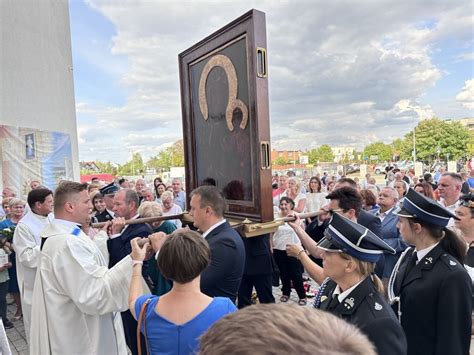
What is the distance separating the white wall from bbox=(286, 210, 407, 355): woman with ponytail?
33.3ft

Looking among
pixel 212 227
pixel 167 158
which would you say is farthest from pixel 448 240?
pixel 167 158

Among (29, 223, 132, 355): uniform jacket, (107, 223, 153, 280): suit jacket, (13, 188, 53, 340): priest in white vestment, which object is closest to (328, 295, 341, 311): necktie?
(29, 223, 132, 355): uniform jacket

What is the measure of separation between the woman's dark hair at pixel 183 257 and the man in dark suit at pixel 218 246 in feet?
2.14

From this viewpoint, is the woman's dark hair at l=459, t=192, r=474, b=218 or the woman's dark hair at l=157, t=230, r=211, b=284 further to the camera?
the woman's dark hair at l=459, t=192, r=474, b=218

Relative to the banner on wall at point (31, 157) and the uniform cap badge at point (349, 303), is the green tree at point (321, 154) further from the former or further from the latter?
the uniform cap badge at point (349, 303)

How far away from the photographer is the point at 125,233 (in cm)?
350

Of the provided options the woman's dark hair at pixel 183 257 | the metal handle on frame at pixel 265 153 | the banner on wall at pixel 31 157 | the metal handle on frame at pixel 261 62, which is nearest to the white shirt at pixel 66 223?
the woman's dark hair at pixel 183 257

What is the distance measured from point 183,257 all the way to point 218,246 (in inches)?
30.0

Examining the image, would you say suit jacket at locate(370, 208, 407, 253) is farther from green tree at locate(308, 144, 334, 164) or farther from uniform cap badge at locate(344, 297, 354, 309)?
green tree at locate(308, 144, 334, 164)

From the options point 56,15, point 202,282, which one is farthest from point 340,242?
point 56,15

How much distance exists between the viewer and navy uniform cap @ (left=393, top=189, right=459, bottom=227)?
2230mm

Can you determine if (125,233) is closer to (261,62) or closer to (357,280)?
(261,62)

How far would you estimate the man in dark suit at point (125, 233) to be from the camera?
344 centimetres

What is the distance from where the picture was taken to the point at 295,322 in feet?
2.06
